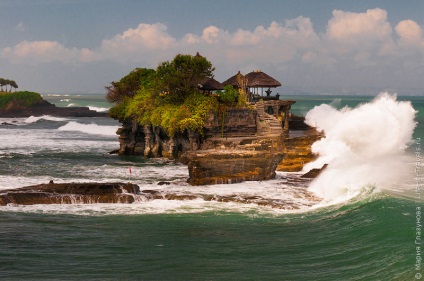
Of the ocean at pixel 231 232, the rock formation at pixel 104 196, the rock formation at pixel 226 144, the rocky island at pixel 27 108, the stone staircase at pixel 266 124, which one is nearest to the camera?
the ocean at pixel 231 232

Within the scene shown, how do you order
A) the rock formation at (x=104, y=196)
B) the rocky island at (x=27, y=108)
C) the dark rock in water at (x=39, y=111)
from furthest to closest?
the rocky island at (x=27, y=108) < the dark rock in water at (x=39, y=111) < the rock formation at (x=104, y=196)

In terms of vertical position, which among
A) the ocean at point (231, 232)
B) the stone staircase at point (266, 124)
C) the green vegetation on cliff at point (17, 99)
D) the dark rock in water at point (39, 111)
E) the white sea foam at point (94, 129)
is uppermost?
the green vegetation on cliff at point (17, 99)

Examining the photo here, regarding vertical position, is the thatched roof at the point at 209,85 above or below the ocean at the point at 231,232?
above

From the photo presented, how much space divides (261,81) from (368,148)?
471 inches

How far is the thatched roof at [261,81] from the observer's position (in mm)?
48250

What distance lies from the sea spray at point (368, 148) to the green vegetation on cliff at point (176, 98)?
8.96 meters


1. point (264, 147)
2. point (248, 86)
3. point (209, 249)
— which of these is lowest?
point (209, 249)

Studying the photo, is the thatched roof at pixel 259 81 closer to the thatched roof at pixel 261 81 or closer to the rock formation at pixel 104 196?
the thatched roof at pixel 261 81

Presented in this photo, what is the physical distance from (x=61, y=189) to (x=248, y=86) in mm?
24916

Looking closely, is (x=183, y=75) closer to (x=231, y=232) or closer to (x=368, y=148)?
(x=368, y=148)

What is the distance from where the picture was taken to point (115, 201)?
26062mm

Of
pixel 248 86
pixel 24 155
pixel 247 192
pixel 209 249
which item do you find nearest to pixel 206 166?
pixel 247 192

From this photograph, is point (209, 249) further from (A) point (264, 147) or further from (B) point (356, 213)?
(A) point (264, 147)

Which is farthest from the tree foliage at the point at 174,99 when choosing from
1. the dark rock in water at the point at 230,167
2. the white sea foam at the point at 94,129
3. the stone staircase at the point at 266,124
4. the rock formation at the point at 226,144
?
the white sea foam at the point at 94,129
